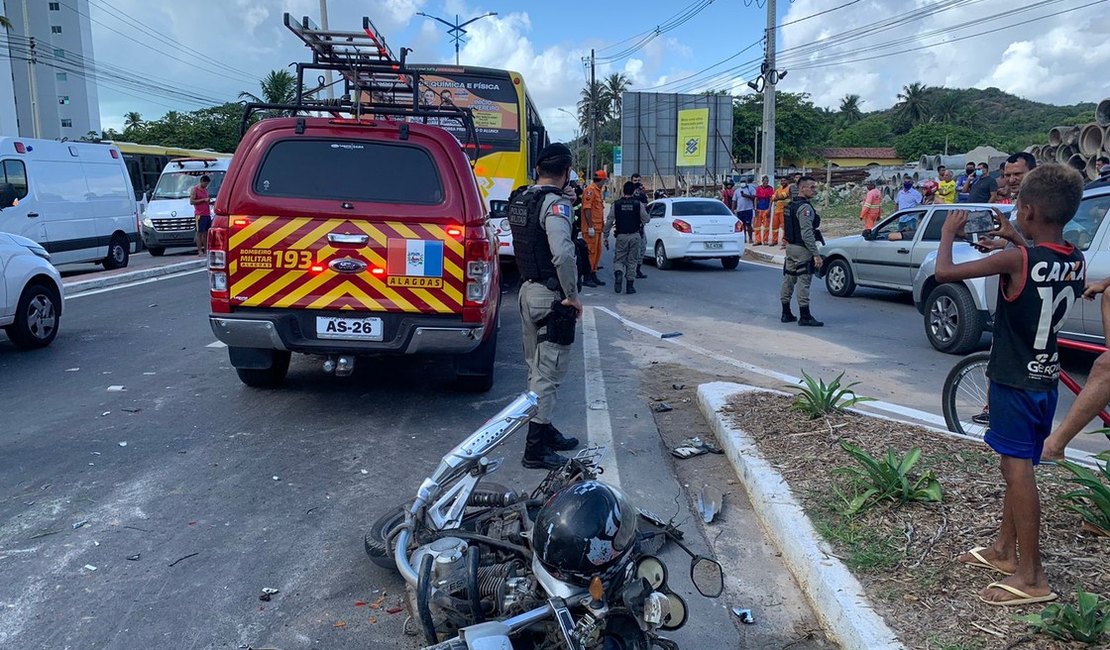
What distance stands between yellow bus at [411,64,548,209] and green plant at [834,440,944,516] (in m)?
10.8

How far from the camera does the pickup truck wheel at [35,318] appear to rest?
805cm

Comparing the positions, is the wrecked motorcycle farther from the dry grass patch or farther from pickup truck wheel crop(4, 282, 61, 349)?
pickup truck wheel crop(4, 282, 61, 349)

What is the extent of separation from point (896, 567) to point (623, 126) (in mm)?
34980

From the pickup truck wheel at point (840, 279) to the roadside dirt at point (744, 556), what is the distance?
24.8 feet

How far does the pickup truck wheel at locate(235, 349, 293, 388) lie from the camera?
646 cm

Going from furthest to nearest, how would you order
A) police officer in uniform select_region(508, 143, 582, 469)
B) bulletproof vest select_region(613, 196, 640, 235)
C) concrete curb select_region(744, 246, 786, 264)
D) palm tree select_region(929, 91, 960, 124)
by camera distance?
palm tree select_region(929, 91, 960, 124)
concrete curb select_region(744, 246, 786, 264)
bulletproof vest select_region(613, 196, 640, 235)
police officer in uniform select_region(508, 143, 582, 469)

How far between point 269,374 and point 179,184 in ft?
56.8

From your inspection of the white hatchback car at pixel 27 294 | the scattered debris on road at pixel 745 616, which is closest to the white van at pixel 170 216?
the white hatchback car at pixel 27 294

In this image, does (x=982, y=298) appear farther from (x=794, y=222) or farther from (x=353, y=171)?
(x=353, y=171)

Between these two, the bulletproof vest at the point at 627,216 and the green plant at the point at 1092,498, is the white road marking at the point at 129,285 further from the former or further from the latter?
the green plant at the point at 1092,498

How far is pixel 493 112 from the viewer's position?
14.2 m

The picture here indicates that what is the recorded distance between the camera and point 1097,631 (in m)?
2.71

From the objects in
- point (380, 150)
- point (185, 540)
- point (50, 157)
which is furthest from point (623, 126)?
point (185, 540)

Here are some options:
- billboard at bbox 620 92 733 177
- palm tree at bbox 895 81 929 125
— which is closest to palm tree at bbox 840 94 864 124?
palm tree at bbox 895 81 929 125
